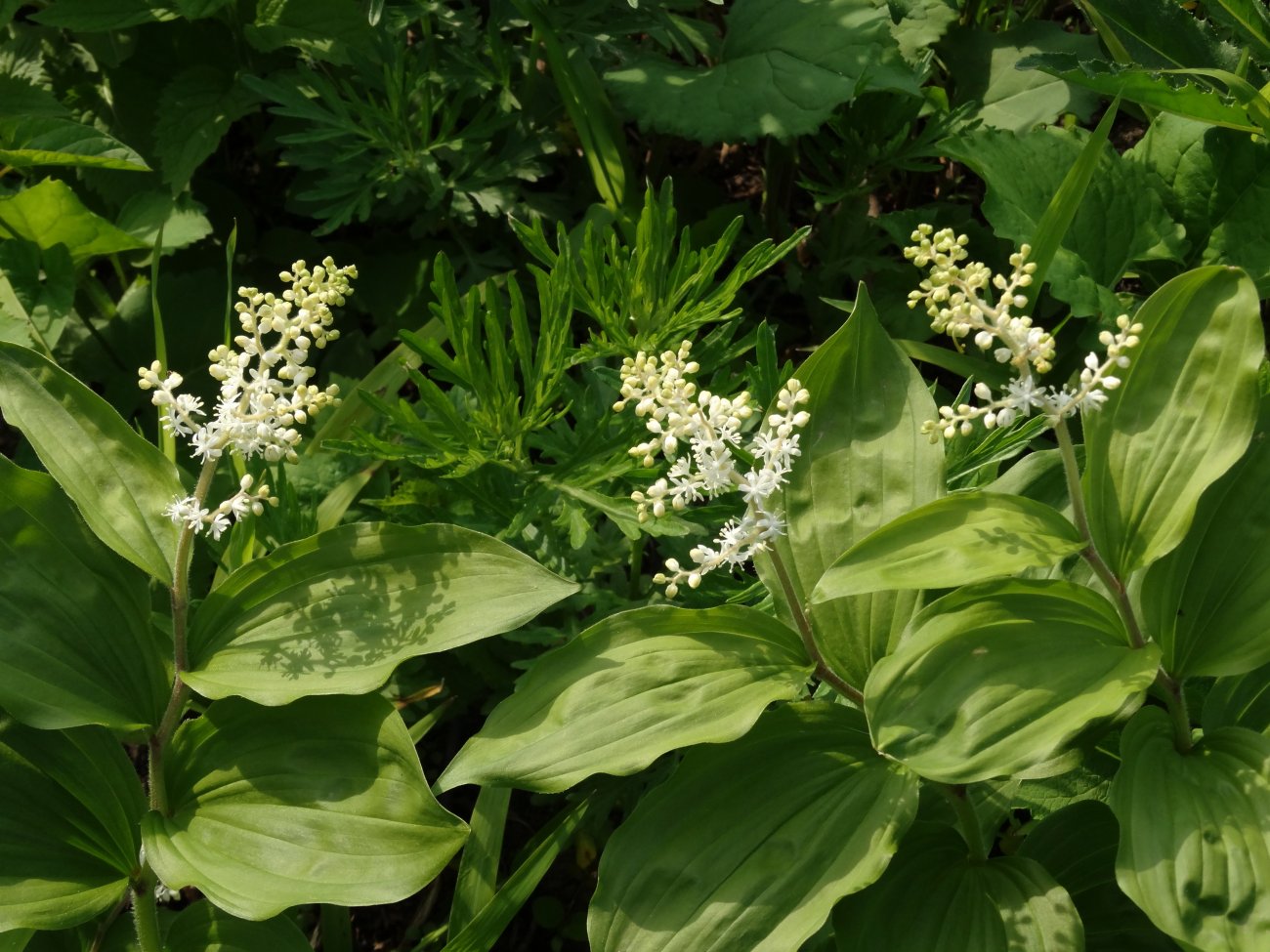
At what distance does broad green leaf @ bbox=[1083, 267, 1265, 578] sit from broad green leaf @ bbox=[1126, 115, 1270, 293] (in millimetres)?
1002

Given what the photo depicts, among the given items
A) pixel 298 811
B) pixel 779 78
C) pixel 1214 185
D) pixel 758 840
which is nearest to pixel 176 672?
pixel 298 811

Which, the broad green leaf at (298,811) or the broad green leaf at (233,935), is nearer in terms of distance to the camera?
the broad green leaf at (298,811)

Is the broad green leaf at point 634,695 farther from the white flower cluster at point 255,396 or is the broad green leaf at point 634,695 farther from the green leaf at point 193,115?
the green leaf at point 193,115

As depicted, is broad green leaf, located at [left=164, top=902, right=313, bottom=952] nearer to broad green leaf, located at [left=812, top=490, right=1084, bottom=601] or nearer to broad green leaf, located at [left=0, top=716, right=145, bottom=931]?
broad green leaf, located at [left=0, top=716, right=145, bottom=931]

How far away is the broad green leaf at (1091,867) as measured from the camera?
200 cm

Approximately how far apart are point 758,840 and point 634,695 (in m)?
0.30

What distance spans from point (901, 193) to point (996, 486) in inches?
70.5

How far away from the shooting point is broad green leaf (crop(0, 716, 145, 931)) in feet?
6.57

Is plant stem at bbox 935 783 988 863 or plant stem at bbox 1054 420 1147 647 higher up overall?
plant stem at bbox 1054 420 1147 647

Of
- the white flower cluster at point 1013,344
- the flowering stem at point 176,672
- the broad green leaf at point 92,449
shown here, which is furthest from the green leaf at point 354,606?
the white flower cluster at point 1013,344

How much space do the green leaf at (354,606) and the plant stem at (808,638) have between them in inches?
13.8

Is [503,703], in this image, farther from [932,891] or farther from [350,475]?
[350,475]

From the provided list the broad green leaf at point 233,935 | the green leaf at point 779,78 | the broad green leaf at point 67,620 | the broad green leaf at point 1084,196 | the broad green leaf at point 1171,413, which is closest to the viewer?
the broad green leaf at point 1171,413

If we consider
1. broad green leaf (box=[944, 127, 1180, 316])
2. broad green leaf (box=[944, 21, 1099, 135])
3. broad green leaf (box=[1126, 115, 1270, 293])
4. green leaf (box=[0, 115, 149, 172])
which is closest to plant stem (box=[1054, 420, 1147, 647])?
broad green leaf (box=[944, 127, 1180, 316])
